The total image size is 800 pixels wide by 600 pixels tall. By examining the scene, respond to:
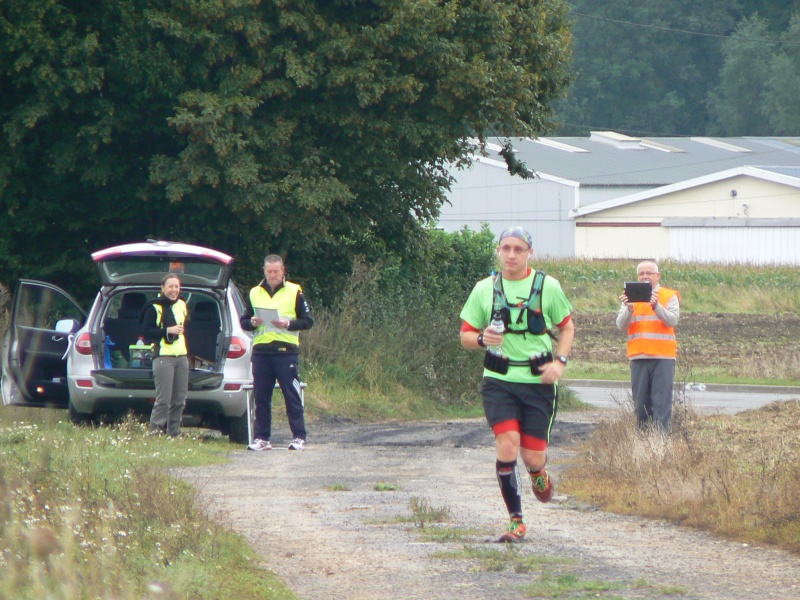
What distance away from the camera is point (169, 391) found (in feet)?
40.3

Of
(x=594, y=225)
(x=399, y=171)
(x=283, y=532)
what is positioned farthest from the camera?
(x=594, y=225)

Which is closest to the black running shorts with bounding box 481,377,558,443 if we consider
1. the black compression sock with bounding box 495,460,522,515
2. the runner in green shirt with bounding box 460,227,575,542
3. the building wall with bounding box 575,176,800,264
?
the runner in green shirt with bounding box 460,227,575,542

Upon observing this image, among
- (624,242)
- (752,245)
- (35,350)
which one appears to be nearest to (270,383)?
(35,350)

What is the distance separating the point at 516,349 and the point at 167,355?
5.70m

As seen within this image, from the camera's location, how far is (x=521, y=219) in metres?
58.7

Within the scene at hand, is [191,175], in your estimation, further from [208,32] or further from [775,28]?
[775,28]

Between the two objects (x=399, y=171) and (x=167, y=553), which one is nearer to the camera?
(x=167, y=553)

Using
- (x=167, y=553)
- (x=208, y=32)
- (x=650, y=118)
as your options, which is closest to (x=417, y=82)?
(x=208, y=32)

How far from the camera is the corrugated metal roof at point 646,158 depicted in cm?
5946

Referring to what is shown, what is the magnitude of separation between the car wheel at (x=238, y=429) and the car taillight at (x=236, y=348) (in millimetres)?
684

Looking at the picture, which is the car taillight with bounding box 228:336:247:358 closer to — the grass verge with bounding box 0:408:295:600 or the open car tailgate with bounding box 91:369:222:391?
the open car tailgate with bounding box 91:369:222:391

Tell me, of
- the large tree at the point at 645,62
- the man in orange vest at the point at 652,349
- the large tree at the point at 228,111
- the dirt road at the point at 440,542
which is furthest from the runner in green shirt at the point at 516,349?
the large tree at the point at 645,62

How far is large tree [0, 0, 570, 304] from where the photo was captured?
15648 millimetres

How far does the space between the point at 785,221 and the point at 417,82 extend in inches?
1531
